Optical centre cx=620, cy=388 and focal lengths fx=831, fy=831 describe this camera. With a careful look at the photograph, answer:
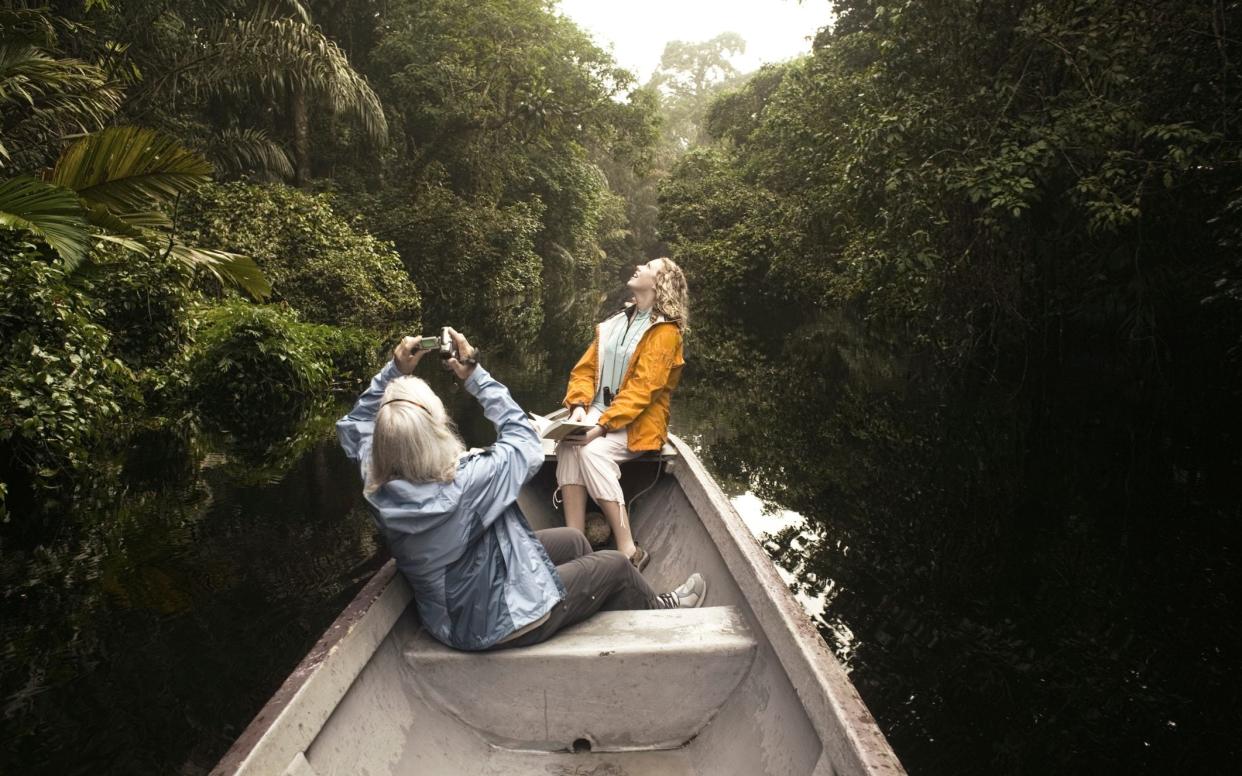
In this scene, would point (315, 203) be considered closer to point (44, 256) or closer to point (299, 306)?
point (299, 306)

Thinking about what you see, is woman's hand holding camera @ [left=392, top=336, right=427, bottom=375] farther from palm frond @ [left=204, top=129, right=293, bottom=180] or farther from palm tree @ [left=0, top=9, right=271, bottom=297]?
palm frond @ [left=204, top=129, right=293, bottom=180]

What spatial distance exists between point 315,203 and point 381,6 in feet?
31.5

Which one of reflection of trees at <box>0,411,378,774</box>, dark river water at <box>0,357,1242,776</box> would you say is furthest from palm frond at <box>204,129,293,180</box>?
dark river water at <box>0,357,1242,776</box>

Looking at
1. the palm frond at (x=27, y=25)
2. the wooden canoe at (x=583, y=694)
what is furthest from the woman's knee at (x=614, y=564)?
the palm frond at (x=27, y=25)

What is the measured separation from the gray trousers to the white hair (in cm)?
64

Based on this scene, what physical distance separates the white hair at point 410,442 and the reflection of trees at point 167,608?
5.75 ft

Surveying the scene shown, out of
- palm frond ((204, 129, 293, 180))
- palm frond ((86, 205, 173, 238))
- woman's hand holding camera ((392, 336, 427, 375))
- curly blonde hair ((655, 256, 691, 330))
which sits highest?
palm frond ((204, 129, 293, 180))

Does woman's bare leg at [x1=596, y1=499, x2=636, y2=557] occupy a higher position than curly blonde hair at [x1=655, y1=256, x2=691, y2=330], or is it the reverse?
curly blonde hair at [x1=655, y1=256, x2=691, y2=330]

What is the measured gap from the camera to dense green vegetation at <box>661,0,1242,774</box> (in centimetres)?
412

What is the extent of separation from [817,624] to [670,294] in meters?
2.07

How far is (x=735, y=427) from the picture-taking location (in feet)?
34.8

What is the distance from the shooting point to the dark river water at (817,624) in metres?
3.56

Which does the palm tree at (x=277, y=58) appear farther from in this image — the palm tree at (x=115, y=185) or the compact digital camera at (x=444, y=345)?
the compact digital camera at (x=444, y=345)

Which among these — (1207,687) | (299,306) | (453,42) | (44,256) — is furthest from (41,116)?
(453,42)
